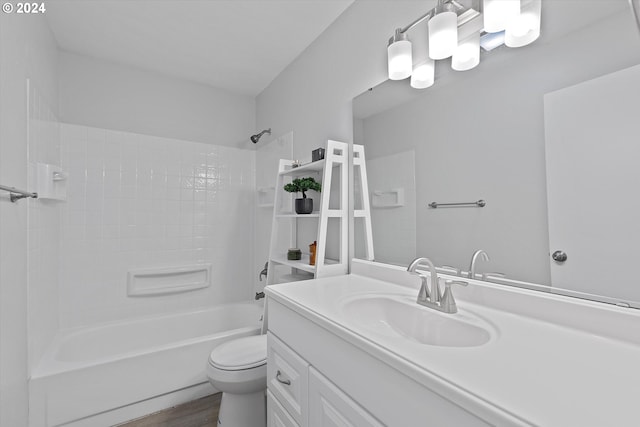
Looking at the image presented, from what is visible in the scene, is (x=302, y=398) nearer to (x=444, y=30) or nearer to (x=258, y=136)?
(x=444, y=30)

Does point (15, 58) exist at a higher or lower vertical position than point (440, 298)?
higher

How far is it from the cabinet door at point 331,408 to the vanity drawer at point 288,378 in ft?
0.14

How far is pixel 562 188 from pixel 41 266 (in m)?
2.47

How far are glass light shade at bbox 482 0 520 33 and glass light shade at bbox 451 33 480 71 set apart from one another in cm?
6

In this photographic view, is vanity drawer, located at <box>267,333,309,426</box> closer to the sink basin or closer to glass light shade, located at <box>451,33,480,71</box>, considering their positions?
the sink basin

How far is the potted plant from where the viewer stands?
1.72 meters

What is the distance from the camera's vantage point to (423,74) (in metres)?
1.24

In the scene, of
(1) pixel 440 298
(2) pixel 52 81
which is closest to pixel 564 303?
(1) pixel 440 298

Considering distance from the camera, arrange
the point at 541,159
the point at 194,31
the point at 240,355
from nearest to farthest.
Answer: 1. the point at 541,159
2. the point at 240,355
3. the point at 194,31

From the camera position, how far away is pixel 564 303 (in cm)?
79

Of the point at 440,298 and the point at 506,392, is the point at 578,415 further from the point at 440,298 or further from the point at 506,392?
the point at 440,298

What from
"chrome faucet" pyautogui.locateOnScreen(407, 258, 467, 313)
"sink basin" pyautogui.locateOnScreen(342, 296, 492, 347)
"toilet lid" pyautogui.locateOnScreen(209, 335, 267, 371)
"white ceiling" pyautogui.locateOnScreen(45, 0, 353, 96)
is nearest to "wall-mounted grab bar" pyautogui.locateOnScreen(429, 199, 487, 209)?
"chrome faucet" pyautogui.locateOnScreen(407, 258, 467, 313)

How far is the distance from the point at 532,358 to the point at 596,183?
1.69 ft

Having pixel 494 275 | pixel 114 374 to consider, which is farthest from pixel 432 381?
pixel 114 374
